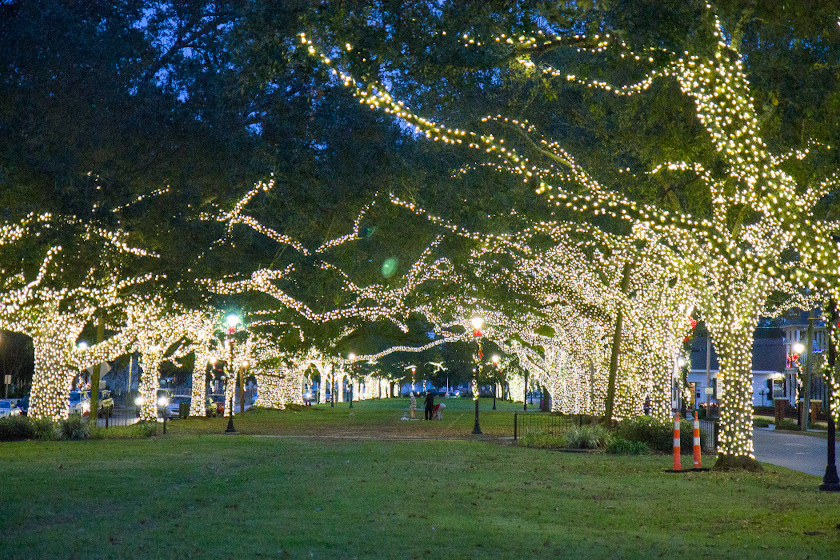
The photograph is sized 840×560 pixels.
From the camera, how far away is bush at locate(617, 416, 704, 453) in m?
22.4

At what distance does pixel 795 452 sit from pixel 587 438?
6163 mm

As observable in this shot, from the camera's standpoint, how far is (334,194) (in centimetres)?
1980

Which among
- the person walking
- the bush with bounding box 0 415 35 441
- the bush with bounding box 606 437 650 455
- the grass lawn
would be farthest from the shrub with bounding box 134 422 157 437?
the person walking

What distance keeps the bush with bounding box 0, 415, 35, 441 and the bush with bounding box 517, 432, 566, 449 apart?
14.0m

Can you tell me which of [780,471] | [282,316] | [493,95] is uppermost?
[493,95]

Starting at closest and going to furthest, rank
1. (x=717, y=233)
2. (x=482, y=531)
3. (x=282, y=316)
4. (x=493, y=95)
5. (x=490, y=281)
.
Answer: (x=482, y=531) → (x=717, y=233) → (x=493, y=95) → (x=490, y=281) → (x=282, y=316)

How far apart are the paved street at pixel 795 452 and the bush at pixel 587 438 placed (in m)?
3.79

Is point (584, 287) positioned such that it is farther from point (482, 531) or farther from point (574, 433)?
point (482, 531)

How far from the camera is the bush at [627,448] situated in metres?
21.7

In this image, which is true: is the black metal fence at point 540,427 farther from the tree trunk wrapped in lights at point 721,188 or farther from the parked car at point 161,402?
the parked car at point 161,402

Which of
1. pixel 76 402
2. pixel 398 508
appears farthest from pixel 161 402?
pixel 398 508

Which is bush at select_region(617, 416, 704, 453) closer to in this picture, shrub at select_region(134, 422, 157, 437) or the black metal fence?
the black metal fence

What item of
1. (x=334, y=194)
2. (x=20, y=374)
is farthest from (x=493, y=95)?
(x=20, y=374)

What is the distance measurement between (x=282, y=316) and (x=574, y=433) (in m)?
16.8
